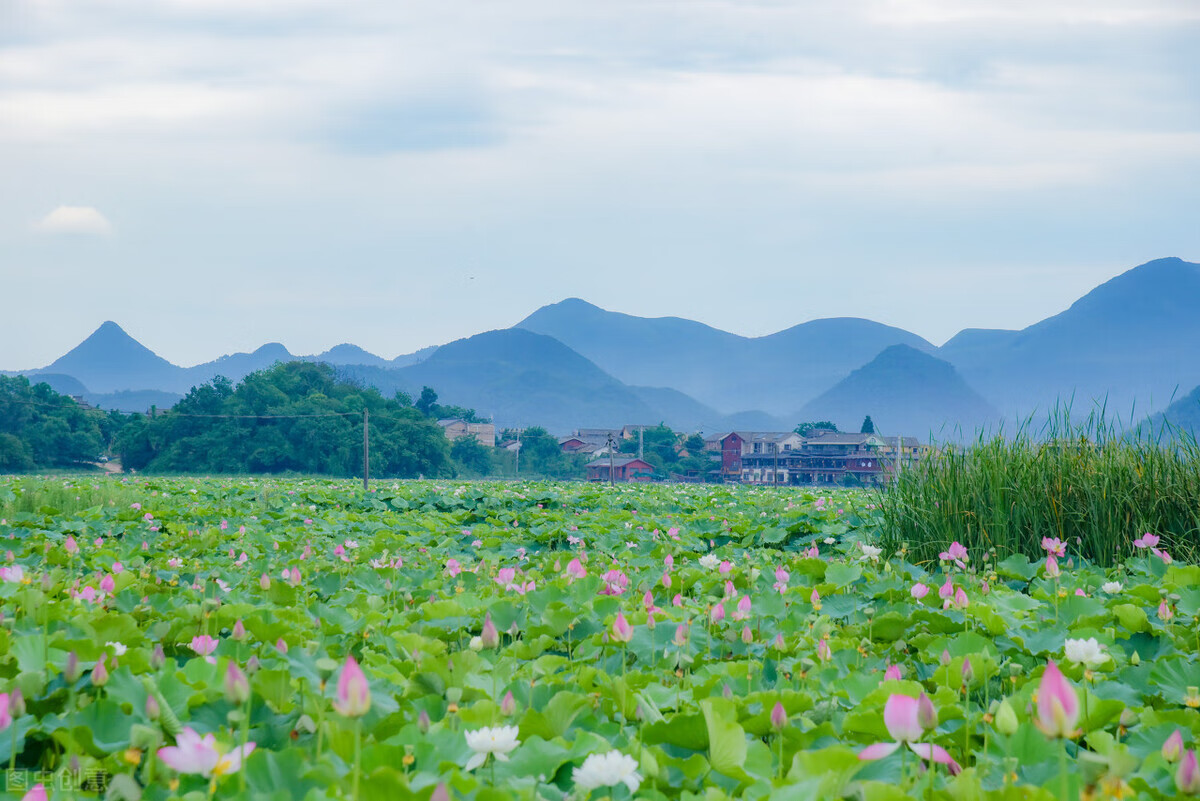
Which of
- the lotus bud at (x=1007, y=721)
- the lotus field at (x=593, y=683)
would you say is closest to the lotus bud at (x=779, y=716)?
the lotus field at (x=593, y=683)

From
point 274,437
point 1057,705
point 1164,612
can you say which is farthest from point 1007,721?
point 274,437

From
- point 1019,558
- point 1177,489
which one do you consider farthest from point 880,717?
point 1177,489

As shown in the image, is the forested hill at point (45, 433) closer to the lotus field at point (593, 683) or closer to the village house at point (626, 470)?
the village house at point (626, 470)

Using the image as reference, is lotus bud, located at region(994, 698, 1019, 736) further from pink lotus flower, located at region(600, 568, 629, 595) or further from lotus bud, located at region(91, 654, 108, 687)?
pink lotus flower, located at region(600, 568, 629, 595)

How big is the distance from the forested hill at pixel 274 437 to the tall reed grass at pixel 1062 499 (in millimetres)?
41450

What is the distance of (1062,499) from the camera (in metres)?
6.28

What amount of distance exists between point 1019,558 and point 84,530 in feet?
22.8

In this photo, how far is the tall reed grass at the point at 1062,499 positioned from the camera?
20.2 feet

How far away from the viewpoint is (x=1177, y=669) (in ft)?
8.53

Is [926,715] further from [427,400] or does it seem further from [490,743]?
[427,400]

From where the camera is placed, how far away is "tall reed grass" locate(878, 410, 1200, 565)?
20.2 feet

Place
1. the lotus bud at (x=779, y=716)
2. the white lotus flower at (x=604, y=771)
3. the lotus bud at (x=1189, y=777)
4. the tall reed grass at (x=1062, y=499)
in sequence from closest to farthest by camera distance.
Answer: the lotus bud at (x=1189, y=777), the white lotus flower at (x=604, y=771), the lotus bud at (x=779, y=716), the tall reed grass at (x=1062, y=499)

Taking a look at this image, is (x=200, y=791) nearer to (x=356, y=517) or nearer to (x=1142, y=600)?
(x=1142, y=600)

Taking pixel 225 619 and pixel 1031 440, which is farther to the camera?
pixel 1031 440
